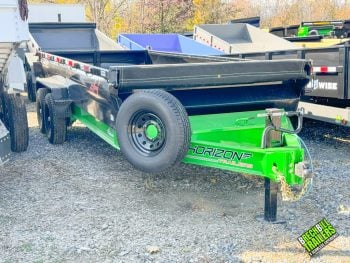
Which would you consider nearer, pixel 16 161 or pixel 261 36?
pixel 16 161

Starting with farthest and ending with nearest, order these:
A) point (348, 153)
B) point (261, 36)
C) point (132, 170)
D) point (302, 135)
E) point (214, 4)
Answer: point (214, 4) < point (261, 36) < point (302, 135) < point (348, 153) < point (132, 170)

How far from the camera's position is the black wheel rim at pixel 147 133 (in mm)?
4160

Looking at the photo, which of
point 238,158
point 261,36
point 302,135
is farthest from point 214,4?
point 238,158

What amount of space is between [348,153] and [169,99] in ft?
10.4

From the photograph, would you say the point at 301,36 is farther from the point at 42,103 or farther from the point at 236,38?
the point at 42,103

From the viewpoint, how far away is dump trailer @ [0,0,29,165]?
4.61m

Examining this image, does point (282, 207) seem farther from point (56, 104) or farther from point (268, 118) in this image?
point (56, 104)

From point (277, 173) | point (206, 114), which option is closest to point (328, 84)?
point (206, 114)

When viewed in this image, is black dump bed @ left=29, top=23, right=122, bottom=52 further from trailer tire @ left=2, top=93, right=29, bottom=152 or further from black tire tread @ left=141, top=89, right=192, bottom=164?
black tire tread @ left=141, top=89, right=192, bottom=164

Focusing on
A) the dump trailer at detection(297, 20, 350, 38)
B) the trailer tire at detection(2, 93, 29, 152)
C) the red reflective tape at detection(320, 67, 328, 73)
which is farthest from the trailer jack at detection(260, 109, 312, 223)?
the dump trailer at detection(297, 20, 350, 38)

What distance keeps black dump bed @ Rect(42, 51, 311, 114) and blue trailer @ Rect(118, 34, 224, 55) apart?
4093 mm

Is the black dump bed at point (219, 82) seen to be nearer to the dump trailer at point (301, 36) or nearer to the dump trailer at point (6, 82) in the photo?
the dump trailer at point (6, 82)

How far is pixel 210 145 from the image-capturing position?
4125 mm

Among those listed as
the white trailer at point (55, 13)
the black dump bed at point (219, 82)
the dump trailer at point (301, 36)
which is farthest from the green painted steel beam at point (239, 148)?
the white trailer at point (55, 13)
